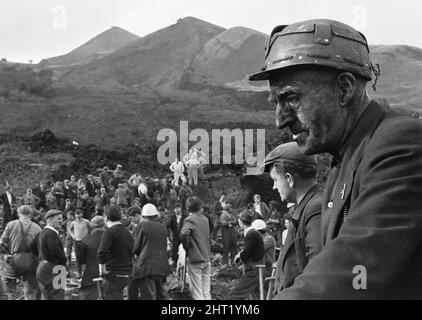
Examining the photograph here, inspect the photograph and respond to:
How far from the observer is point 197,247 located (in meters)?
9.23

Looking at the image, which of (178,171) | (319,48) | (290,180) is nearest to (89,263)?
(290,180)

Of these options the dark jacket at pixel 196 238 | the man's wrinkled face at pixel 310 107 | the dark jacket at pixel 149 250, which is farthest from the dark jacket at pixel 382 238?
the dark jacket at pixel 196 238

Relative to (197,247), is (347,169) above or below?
above

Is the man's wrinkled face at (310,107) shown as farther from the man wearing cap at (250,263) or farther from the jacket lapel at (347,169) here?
the man wearing cap at (250,263)

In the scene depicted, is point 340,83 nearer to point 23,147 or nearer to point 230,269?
point 230,269

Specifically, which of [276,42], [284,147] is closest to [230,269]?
[284,147]

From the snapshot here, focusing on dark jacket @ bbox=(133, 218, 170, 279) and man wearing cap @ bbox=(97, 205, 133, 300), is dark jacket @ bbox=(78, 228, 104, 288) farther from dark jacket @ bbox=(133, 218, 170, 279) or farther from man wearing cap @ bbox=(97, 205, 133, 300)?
dark jacket @ bbox=(133, 218, 170, 279)

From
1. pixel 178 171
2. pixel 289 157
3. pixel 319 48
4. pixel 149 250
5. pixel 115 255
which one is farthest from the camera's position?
pixel 178 171

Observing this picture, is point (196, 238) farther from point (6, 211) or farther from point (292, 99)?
point (6, 211)

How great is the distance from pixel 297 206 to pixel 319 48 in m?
2.19

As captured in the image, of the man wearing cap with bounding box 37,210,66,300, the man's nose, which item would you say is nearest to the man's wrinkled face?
the man's nose

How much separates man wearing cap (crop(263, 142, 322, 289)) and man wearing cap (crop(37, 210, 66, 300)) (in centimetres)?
493

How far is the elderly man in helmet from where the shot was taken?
1.30 metres

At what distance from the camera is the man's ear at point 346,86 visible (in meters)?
1.65
